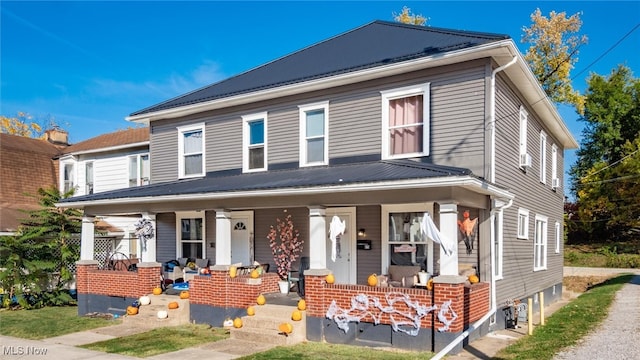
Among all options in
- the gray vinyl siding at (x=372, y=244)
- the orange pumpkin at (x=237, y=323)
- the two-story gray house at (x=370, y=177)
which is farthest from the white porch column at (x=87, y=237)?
the gray vinyl siding at (x=372, y=244)

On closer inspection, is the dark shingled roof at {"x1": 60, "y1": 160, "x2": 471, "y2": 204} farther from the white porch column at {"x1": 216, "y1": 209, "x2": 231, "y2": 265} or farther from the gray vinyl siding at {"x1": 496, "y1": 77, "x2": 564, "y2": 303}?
the gray vinyl siding at {"x1": 496, "y1": 77, "x2": 564, "y2": 303}

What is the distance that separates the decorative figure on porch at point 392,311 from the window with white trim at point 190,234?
264 inches

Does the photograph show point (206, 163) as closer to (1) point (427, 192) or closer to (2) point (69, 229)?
(2) point (69, 229)

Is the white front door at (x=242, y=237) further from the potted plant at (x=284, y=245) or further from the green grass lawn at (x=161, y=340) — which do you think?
the green grass lawn at (x=161, y=340)

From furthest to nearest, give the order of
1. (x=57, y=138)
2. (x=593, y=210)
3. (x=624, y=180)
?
1. (x=593, y=210)
2. (x=624, y=180)
3. (x=57, y=138)

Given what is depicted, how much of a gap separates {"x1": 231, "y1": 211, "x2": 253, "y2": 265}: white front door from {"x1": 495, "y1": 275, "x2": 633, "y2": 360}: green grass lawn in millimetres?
7286

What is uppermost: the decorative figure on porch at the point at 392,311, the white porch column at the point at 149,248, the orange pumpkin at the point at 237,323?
the white porch column at the point at 149,248

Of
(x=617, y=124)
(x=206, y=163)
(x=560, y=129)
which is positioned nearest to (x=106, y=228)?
(x=206, y=163)

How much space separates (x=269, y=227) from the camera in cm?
1446

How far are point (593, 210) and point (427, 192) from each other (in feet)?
106

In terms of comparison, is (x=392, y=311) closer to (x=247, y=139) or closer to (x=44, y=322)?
(x=247, y=139)

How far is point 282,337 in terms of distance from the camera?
33.5 ft

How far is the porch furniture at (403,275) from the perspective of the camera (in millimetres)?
11203

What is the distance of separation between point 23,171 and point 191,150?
34.9 feet
